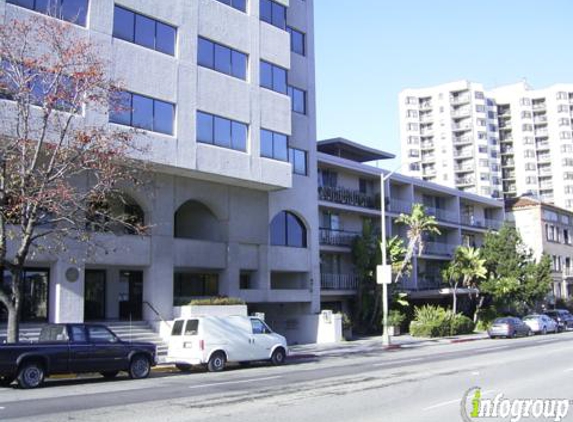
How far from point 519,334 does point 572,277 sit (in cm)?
3260

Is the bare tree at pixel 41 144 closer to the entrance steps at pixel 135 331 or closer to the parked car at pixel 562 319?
the entrance steps at pixel 135 331

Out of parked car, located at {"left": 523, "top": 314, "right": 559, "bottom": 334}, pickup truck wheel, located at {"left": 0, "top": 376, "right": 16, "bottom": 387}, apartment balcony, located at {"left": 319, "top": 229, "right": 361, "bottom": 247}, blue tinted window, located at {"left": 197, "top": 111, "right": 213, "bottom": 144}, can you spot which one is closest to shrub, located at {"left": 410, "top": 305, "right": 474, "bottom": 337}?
parked car, located at {"left": 523, "top": 314, "right": 559, "bottom": 334}

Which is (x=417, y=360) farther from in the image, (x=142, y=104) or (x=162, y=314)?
(x=142, y=104)

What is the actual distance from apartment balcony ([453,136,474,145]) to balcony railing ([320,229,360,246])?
78.6 m

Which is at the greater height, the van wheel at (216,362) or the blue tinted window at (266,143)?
the blue tinted window at (266,143)

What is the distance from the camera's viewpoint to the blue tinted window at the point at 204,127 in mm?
29266

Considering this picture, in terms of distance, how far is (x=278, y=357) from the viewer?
79.8 ft

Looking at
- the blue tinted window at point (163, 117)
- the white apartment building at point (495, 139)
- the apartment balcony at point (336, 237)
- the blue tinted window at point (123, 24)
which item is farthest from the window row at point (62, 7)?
the white apartment building at point (495, 139)

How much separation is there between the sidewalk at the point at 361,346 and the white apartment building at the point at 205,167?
3.26 m

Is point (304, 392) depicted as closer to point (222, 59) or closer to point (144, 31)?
point (144, 31)

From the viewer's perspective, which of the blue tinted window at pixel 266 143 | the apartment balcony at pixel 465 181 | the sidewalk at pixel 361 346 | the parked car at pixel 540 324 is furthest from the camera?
the apartment balcony at pixel 465 181

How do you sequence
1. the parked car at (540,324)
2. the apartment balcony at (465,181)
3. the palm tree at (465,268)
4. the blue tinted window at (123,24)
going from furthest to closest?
the apartment balcony at (465,181), the palm tree at (465,268), the parked car at (540,324), the blue tinted window at (123,24)

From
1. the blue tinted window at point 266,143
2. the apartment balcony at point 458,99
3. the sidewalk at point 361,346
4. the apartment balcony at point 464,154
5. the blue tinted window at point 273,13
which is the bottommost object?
the sidewalk at point 361,346

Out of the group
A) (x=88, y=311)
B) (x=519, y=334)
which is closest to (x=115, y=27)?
(x=88, y=311)
